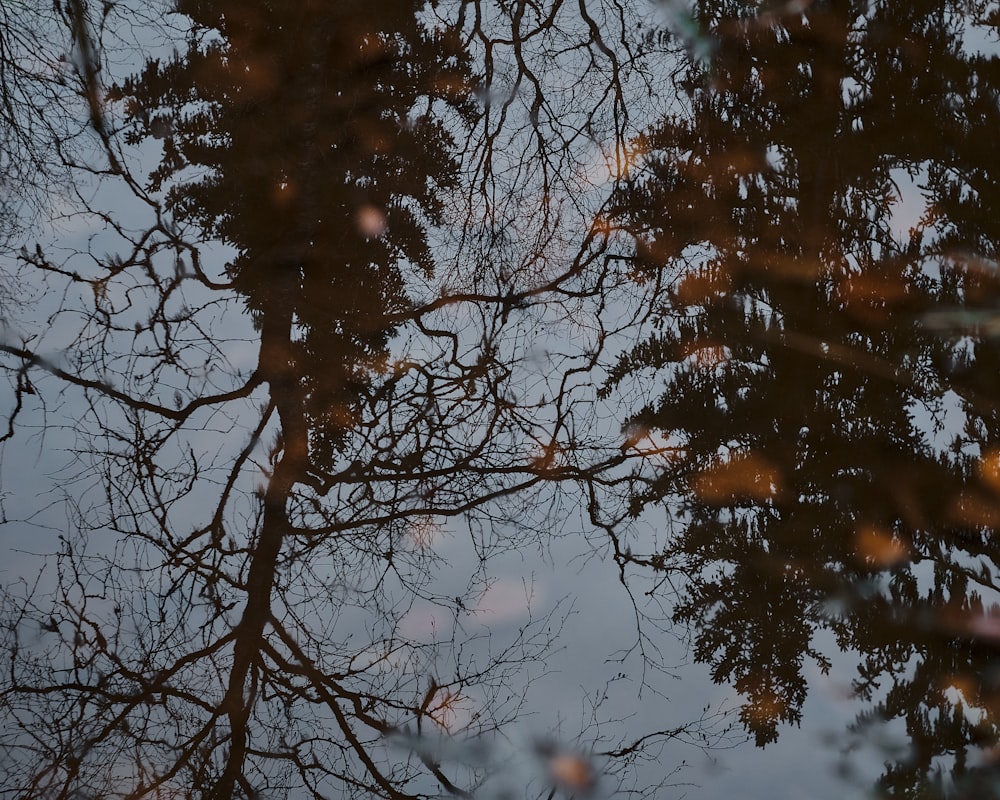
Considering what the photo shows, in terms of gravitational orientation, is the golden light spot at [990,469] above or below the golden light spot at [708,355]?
below

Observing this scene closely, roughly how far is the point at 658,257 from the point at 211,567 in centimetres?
236

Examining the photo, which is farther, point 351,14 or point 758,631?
point 351,14

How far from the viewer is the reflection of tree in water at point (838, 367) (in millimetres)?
2652

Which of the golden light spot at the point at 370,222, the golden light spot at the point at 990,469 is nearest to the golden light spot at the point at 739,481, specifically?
the golden light spot at the point at 990,469

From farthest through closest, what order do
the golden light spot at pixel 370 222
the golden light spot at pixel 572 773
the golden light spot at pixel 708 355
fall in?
the golden light spot at pixel 370 222 < the golden light spot at pixel 708 355 < the golden light spot at pixel 572 773

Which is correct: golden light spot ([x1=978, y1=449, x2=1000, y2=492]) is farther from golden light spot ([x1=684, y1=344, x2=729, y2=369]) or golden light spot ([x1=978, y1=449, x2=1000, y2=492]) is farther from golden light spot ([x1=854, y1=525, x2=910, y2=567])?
golden light spot ([x1=684, y1=344, x2=729, y2=369])

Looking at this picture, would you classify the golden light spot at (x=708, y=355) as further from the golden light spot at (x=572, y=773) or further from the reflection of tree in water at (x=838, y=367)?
the golden light spot at (x=572, y=773)

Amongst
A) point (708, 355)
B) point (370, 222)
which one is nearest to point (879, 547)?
point (708, 355)

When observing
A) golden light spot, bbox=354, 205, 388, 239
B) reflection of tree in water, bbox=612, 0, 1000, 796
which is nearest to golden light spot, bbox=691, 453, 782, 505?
reflection of tree in water, bbox=612, 0, 1000, 796

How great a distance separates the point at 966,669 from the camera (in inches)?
97.4

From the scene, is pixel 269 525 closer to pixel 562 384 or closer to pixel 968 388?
pixel 562 384

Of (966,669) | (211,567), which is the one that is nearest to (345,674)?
(211,567)

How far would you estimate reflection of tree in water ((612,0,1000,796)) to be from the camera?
8.70ft

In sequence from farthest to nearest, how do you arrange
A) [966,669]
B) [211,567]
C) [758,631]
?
1. [211,567]
2. [758,631]
3. [966,669]
